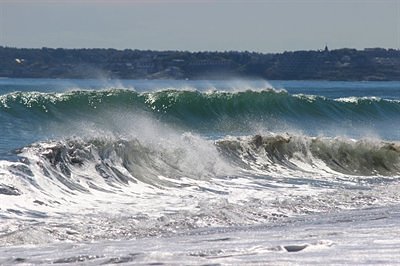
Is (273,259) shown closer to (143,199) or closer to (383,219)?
(383,219)

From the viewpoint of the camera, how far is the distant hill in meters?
109

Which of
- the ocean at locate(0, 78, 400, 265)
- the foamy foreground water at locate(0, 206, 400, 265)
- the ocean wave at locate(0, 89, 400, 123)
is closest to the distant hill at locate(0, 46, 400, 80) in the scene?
the ocean wave at locate(0, 89, 400, 123)

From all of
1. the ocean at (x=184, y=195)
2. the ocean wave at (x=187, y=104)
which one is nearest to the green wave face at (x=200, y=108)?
the ocean wave at (x=187, y=104)

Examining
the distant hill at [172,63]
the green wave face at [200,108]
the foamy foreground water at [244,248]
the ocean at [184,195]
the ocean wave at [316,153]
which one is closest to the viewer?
the foamy foreground water at [244,248]

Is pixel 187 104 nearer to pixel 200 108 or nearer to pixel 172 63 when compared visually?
pixel 200 108

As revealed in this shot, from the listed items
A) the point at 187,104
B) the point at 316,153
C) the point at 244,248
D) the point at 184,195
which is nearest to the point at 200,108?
the point at 187,104

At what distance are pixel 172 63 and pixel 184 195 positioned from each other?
328 ft

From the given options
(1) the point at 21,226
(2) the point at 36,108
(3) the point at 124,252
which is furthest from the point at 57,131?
(3) the point at 124,252

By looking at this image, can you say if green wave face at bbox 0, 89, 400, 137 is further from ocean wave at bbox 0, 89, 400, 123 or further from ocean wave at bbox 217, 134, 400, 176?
ocean wave at bbox 217, 134, 400, 176

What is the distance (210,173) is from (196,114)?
15260mm

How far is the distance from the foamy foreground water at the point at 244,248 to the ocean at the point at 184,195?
2 centimetres

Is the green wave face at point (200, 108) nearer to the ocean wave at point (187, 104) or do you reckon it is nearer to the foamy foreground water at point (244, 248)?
the ocean wave at point (187, 104)

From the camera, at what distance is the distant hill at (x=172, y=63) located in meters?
109

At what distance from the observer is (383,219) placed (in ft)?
41.9
